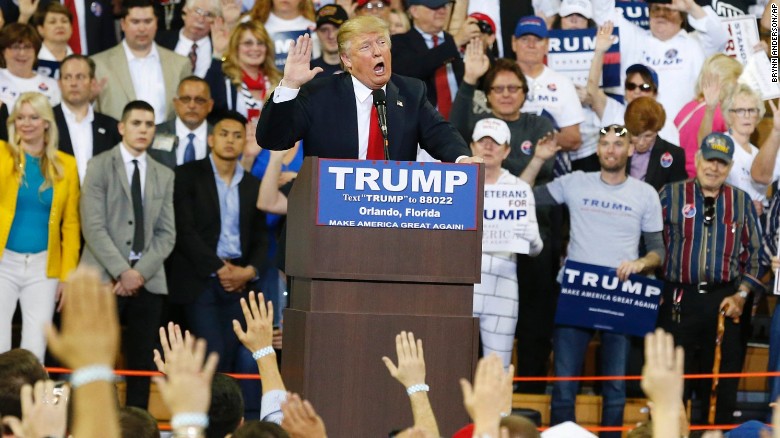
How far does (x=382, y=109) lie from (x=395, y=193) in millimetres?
533

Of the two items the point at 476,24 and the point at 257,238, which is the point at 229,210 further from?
the point at 476,24

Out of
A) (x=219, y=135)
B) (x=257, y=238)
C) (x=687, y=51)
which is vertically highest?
(x=687, y=51)

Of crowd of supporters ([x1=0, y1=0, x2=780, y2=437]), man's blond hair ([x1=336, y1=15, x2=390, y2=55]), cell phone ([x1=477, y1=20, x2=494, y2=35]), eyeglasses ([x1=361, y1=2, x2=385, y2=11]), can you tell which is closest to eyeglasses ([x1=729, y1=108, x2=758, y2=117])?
crowd of supporters ([x1=0, y1=0, x2=780, y2=437])

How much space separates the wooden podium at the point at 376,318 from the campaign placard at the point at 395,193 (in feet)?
0.11

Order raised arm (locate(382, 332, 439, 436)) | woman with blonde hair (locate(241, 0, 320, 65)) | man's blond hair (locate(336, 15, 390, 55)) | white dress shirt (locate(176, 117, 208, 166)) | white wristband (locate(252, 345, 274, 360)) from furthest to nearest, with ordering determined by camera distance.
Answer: woman with blonde hair (locate(241, 0, 320, 65)) < white dress shirt (locate(176, 117, 208, 166)) < man's blond hair (locate(336, 15, 390, 55)) < white wristband (locate(252, 345, 274, 360)) < raised arm (locate(382, 332, 439, 436))

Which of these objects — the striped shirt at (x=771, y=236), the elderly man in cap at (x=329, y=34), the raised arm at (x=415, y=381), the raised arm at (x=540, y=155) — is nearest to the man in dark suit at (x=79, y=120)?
the elderly man in cap at (x=329, y=34)

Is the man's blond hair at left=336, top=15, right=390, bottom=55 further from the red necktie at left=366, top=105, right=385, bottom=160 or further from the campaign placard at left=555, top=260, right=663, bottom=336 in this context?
the campaign placard at left=555, top=260, right=663, bottom=336

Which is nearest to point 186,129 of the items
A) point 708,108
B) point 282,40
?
point 282,40

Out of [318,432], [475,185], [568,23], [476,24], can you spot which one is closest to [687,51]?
[568,23]

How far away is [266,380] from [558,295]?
4328 millimetres

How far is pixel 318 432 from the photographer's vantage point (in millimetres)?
3807

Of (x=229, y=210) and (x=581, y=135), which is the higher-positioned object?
(x=581, y=135)

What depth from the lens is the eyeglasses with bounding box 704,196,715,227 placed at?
858 centimetres

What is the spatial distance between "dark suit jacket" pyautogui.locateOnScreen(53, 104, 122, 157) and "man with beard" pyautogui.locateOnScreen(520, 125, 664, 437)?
2.74m
